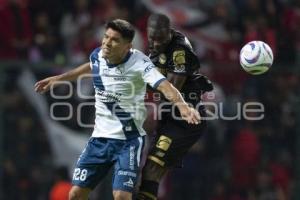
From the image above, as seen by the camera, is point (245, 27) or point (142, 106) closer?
point (142, 106)

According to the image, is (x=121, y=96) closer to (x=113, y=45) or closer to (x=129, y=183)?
(x=113, y=45)

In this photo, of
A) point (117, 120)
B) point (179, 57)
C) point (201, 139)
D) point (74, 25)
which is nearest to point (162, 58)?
point (179, 57)

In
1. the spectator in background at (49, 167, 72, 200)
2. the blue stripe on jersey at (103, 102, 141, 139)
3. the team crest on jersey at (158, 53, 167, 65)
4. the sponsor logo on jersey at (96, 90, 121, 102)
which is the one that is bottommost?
the spectator in background at (49, 167, 72, 200)

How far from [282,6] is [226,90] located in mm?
1781

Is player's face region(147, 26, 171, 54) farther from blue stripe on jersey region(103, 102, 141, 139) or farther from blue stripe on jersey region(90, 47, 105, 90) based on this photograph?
blue stripe on jersey region(103, 102, 141, 139)

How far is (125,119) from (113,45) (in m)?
0.78

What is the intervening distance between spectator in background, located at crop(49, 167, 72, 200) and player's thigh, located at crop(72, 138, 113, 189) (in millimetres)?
3271

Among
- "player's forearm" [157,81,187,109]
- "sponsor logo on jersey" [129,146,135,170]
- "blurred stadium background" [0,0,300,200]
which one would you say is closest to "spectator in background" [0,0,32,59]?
"blurred stadium background" [0,0,300,200]

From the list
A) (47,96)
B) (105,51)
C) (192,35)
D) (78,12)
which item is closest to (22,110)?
(47,96)

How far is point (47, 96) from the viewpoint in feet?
45.3

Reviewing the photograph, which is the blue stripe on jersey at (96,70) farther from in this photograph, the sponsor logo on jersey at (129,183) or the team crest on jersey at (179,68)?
the sponsor logo on jersey at (129,183)

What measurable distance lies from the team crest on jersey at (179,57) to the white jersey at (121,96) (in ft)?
1.21

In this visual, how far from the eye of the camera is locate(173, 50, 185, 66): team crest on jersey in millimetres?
9797

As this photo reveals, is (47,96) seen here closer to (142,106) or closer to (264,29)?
(264,29)
